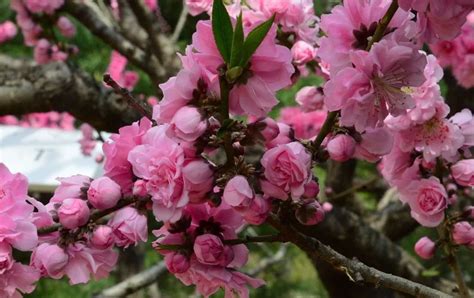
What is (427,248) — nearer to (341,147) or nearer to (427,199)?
(427,199)

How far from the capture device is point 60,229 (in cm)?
66

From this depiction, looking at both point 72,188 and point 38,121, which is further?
point 38,121

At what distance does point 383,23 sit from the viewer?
593 millimetres

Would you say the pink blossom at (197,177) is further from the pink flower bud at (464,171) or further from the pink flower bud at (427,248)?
the pink flower bud at (427,248)

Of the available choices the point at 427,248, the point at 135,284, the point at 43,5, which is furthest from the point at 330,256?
the point at 43,5

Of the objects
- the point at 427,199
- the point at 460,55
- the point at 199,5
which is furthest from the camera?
the point at 460,55

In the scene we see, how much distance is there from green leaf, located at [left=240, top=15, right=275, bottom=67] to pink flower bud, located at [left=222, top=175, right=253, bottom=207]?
10 cm

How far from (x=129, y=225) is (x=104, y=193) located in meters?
0.04

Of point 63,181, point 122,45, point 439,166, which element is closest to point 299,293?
point 122,45

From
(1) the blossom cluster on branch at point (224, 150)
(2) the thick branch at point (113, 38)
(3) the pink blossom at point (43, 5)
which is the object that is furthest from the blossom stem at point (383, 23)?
(3) the pink blossom at point (43, 5)

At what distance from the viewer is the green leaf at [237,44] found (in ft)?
1.76

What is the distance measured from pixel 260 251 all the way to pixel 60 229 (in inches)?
126

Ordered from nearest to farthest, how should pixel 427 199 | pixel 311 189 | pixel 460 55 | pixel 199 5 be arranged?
pixel 311 189, pixel 427 199, pixel 199 5, pixel 460 55

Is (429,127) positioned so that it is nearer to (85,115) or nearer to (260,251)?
(85,115)
